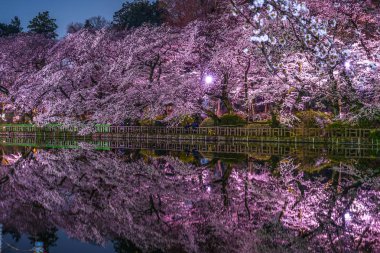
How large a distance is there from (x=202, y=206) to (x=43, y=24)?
45.6 metres

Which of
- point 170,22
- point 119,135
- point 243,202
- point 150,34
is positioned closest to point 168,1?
point 170,22

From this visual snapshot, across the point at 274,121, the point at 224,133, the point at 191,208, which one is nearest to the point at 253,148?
the point at 274,121

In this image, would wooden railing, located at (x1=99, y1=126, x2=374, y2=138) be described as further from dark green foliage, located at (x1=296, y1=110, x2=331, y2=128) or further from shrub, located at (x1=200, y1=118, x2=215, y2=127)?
shrub, located at (x1=200, y1=118, x2=215, y2=127)

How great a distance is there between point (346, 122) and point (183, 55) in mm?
10668

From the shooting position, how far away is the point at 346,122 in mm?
22734

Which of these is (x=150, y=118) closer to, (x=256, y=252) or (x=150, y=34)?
(x=150, y=34)

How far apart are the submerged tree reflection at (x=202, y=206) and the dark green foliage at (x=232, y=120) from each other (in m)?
12.5

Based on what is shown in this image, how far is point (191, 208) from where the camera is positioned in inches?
320

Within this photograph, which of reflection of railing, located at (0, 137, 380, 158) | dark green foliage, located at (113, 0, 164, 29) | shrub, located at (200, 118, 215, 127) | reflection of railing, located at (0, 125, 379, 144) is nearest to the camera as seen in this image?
reflection of railing, located at (0, 137, 380, 158)

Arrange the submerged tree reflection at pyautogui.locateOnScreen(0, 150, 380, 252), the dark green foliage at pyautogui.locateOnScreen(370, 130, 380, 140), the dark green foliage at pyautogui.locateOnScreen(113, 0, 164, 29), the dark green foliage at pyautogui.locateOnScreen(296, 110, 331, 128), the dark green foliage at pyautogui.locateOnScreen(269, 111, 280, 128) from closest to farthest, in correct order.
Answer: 1. the submerged tree reflection at pyautogui.locateOnScreen(0, 150, 380, 252)
2. the dark green foliage at pyautogui.locateOnScreen(370, 130, 380, 140)
3. the dark green foliage at pyautogui.locateOnScreen(296, 110, 331, 128)
4. the dark green foliage at pyautogui.locateOnScreen(269, 111, 280, 128)
5. the dark green foliage at pyautogui.locateOnScreen(113, 0, 164, 29)

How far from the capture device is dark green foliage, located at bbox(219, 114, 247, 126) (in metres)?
26.5

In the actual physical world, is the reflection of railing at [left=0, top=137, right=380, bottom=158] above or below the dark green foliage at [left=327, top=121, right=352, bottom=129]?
below

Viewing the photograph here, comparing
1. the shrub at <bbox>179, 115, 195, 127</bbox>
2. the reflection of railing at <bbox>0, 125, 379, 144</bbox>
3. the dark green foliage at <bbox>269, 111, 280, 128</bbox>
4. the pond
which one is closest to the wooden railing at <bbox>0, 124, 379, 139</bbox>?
the reflection of railing at <bbox>0, 125, 379, 144</bbox>

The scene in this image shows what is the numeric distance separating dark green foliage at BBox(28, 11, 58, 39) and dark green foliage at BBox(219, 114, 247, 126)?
28.6 meters
